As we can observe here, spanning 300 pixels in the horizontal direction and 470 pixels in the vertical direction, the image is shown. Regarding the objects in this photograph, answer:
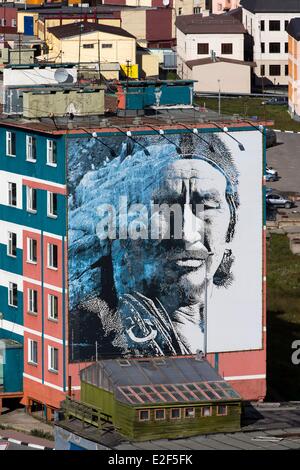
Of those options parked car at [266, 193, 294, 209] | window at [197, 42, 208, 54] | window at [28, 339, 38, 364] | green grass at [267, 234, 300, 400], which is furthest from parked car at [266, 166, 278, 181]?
window at [28, 339, 38, 364]

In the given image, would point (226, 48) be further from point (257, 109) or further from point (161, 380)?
point (161, 380)

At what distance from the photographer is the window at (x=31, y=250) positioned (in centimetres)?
8719

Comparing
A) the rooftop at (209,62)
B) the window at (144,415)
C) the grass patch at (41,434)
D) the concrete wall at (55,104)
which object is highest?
the concrete wall at (55,104)

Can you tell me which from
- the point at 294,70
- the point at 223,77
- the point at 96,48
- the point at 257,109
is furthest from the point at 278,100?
the point at 96,48

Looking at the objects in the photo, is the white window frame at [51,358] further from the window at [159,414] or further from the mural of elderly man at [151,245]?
the window at [159,414]

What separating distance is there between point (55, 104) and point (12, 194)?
3.83 meters

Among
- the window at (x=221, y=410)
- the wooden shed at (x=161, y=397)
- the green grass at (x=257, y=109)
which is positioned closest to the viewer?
the wooden shed at (x=161, y=397)

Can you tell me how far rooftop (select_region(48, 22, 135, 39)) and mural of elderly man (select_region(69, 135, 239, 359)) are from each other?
80611mm

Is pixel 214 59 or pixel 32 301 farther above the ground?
pixel 214 59

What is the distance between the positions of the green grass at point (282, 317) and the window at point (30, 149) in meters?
13.6

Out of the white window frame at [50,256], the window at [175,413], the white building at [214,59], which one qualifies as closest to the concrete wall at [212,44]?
the white building at [214,59]

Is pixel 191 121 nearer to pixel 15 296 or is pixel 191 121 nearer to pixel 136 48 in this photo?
pixel 15 296

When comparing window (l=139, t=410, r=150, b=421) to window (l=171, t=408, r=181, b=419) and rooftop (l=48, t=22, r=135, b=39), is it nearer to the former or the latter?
window (l=171, t=408, r=181, b=419)

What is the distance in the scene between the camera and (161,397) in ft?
235
